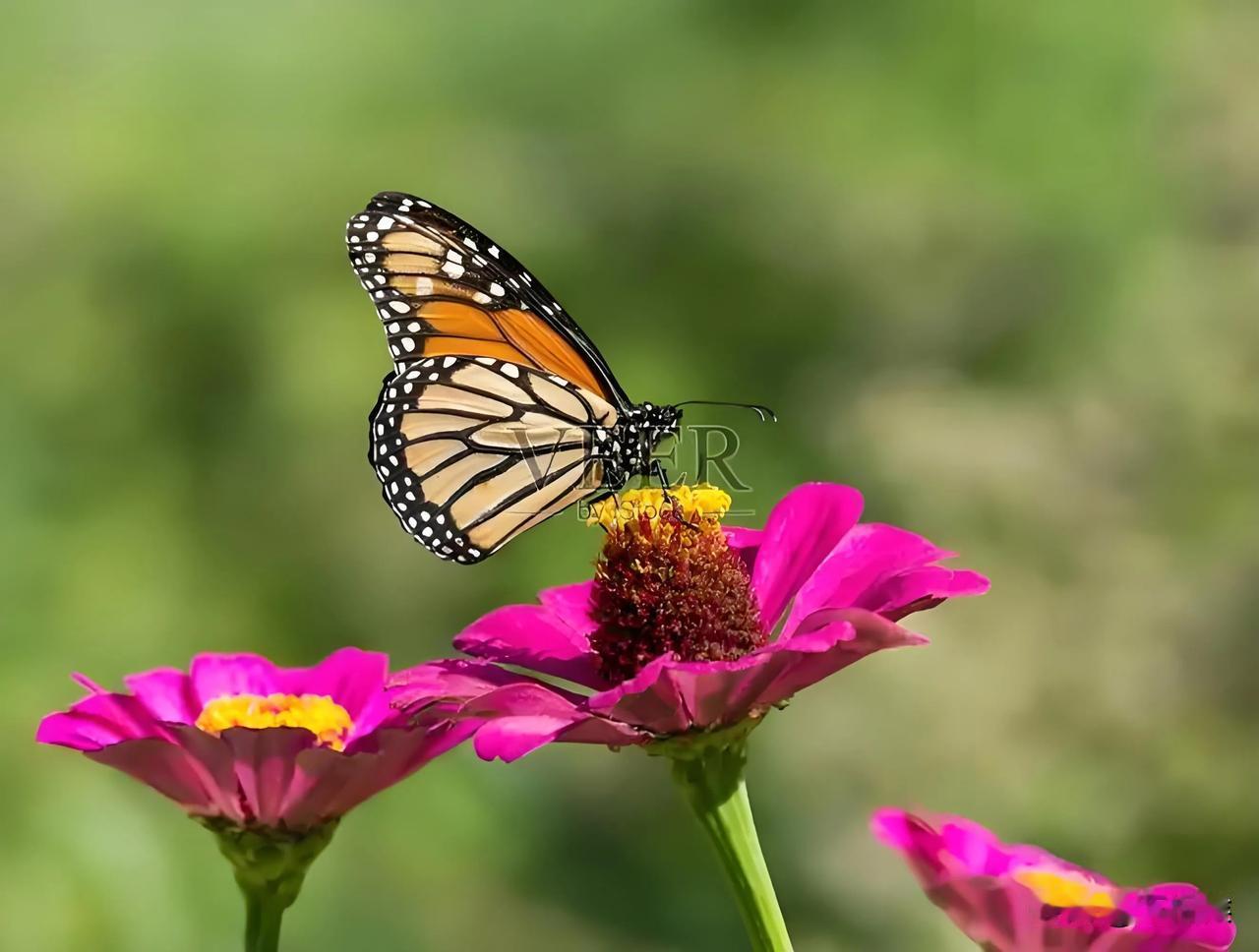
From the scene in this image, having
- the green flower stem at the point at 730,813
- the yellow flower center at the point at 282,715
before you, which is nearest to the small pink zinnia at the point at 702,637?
the green flower stem at the point at 730,813

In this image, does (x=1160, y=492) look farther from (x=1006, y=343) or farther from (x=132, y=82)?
(x=132, y=82)

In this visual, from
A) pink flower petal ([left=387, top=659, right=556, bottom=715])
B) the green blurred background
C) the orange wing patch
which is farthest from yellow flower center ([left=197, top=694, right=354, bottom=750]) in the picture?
the green blurred background

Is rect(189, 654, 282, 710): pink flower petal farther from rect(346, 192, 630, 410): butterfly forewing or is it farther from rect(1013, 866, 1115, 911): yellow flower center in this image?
rect(1013, 866, 1115, 911): yellow flower center

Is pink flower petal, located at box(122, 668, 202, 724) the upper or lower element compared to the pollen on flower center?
lower

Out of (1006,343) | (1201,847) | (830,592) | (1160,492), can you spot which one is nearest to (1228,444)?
(1160,492)

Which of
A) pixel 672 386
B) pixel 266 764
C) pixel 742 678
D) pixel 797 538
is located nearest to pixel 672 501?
pixel 797 538

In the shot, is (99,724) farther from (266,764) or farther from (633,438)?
(633,438)

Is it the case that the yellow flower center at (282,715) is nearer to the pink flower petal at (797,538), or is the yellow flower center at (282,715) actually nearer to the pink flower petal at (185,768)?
the pink flower petal at (185,768)
